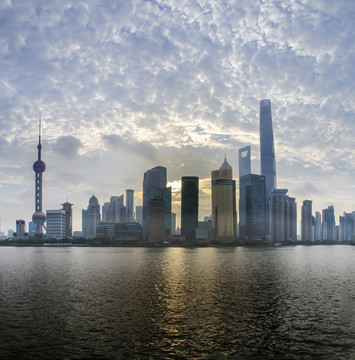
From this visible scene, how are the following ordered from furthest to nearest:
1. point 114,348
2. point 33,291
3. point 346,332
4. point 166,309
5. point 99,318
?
point 33,291 < point 166,309 < point 99,318 < point 346,332 < point 114,348

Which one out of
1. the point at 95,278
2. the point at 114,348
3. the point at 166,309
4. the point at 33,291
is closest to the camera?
the point at 114,348

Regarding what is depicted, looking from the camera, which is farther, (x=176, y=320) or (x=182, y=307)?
(x=182, y=307)

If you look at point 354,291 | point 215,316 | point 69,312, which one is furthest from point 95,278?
point 354,291

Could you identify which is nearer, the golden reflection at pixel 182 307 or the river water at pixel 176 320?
the river water at pixel 176 320

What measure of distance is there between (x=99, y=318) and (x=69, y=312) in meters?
8.04

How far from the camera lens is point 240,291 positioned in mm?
85750

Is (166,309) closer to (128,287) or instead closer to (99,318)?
(99,318)

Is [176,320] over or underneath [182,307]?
over

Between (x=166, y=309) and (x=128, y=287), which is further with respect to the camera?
(x=128, y=287)

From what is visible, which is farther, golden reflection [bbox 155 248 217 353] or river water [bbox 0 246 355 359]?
golden reflection [bbox 155 248 217 353]

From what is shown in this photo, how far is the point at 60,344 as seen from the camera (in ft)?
152

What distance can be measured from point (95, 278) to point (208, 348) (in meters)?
72.4

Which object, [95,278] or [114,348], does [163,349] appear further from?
[95,278]

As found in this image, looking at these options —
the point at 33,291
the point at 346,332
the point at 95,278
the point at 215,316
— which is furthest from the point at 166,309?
the point at 95,278
